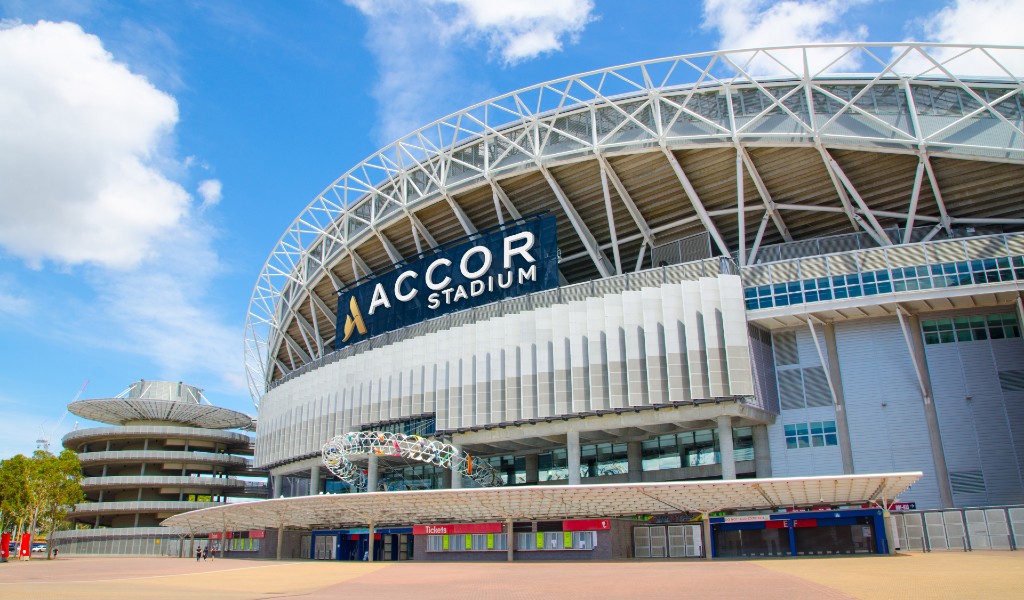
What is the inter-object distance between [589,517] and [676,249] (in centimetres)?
2230

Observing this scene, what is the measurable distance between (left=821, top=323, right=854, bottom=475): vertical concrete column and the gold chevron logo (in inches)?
1390

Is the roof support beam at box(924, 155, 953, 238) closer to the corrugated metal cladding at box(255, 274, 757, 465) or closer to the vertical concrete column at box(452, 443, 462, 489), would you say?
the corrugated metal cladding at box(255, 274, 757, 465)

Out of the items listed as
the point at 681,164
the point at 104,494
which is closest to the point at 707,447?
the point at 681,164

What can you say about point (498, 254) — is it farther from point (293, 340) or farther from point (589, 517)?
point (293, 340)

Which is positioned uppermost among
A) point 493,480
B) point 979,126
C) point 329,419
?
point 979,126

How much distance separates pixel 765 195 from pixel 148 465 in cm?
7710

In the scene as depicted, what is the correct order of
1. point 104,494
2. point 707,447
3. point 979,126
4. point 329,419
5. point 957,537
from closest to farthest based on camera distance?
point 957,537
point 979,126
point 707,447
point 329,419
point 104,494

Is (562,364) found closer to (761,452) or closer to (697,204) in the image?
(761,452)

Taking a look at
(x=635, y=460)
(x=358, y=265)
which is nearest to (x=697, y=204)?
(x=635, y=460)

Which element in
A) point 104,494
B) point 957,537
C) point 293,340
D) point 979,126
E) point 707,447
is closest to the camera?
point 957,537

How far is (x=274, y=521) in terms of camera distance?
4956 centimetres

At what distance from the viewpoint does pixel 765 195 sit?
48.9 meters

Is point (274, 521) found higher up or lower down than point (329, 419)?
lower down

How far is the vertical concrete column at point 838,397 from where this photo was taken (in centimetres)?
4181
